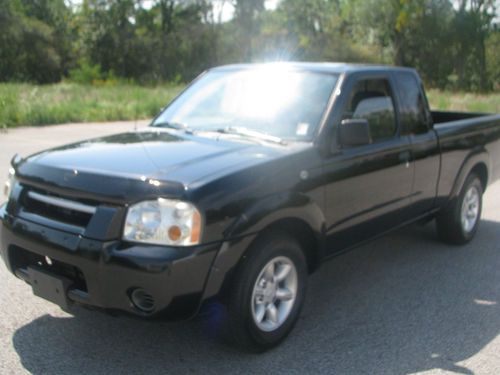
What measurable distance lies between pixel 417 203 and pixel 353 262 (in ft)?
2.64

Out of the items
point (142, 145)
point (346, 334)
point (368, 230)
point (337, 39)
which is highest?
point (337, 39)

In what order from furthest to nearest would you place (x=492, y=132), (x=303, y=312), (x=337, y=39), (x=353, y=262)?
(x=337, y=39), (x=492, y=132), (x=353, y=262), (x=303, y=312)

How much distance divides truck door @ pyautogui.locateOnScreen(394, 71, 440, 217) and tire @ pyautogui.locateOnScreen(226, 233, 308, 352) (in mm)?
1681

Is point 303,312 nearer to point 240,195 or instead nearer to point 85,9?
point 240,195

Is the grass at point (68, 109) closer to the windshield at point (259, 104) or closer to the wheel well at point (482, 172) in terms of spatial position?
the windshield at point (259, 104)

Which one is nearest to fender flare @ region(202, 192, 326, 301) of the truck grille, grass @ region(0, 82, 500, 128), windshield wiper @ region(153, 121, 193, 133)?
the truck grille

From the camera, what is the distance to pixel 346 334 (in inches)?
156

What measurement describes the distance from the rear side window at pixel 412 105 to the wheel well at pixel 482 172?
117 cm

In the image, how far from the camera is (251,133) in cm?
418

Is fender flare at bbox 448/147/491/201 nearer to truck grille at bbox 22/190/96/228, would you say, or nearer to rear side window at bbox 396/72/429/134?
rear side window at bbox 396/72/429/134

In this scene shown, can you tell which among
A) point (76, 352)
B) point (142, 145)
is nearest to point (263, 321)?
point (76, 352)

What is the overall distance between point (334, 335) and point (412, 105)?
2.22 m

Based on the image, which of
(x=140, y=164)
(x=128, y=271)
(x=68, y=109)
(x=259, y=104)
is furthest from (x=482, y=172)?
(x=68, y=109)

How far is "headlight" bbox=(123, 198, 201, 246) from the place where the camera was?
10.3 feet
